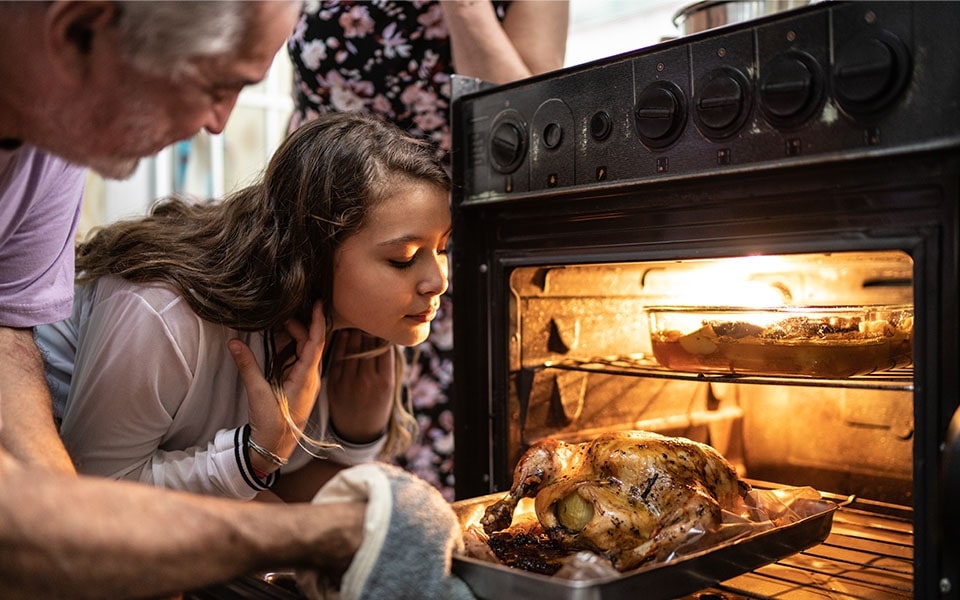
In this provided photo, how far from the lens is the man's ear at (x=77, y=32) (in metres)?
Result: 0.77

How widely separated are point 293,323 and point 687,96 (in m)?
0.74

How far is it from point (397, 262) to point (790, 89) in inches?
26.2

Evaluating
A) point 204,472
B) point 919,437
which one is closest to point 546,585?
point 919,437

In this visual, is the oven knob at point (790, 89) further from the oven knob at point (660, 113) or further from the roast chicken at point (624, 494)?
the roast chicken at point (624, 494)

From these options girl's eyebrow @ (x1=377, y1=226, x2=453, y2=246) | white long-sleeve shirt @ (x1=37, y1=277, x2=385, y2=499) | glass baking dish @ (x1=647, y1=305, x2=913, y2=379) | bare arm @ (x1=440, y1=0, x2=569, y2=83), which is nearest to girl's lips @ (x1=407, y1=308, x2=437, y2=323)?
girl's eyebrow @ (x1=377, y1=226, x2=453, y2=246)

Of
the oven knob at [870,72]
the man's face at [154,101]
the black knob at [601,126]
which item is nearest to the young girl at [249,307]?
the black knob at [601,126]

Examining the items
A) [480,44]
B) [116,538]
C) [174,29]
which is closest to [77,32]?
[174,29]

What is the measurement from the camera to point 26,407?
1.13 m

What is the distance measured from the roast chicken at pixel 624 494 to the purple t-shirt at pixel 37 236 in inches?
28.3

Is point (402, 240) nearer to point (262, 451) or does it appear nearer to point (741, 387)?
point (262, 451)

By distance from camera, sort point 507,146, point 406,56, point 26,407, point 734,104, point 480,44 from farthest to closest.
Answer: point 406,56, point 480,44, point 507,146, point 26,407, point 734,104

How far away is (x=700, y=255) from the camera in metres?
1.06

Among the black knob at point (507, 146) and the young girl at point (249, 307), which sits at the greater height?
the black knob at point (507, 146)

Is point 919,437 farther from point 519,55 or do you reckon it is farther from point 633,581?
point 519,55
